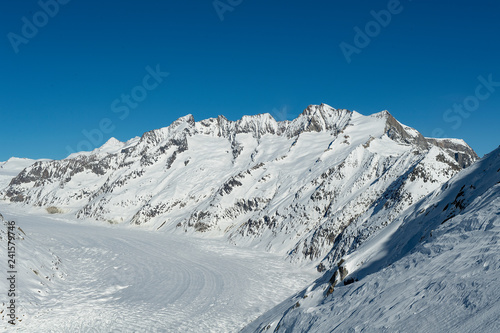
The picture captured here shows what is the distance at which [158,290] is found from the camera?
36375 mm

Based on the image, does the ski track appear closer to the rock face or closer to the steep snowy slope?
the rock face

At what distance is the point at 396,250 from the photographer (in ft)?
59.2

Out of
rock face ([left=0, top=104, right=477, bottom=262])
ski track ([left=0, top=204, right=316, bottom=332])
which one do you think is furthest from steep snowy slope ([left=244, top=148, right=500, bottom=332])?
rock face ([left=0, top=104, right=477, bottom=262])

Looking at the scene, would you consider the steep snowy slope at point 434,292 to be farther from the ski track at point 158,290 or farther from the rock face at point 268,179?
the rock face at point 268,179

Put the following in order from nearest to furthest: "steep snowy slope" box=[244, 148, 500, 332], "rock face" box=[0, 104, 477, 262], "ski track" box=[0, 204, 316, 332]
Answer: "steep snowy slope" box=[244, 148, 500, 332] < "ski track" box=[0, 204, 316, 332] < "rock face" box=[0, 104, 477, 262]

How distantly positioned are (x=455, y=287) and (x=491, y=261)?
118 cm

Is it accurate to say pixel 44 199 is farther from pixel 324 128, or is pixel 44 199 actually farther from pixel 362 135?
pixel 362 135

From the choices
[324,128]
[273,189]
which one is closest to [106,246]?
[273,189]

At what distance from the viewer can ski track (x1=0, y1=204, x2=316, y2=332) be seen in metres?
25.9

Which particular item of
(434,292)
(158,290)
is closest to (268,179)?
(158,290)

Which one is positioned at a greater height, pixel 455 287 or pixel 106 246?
pixel 106 246

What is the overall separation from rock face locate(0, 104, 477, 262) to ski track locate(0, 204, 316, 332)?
12.8m

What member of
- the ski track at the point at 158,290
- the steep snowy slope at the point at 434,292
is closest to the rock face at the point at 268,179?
the ski track at the point at 158,290

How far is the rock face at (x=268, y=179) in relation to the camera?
59344 mm
